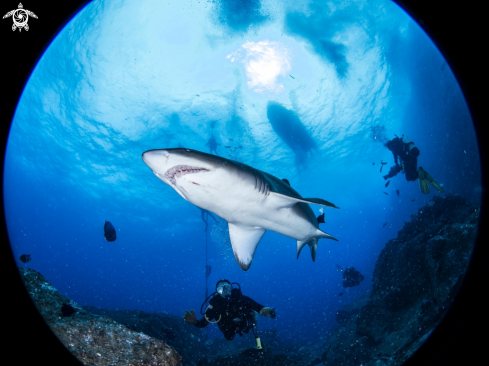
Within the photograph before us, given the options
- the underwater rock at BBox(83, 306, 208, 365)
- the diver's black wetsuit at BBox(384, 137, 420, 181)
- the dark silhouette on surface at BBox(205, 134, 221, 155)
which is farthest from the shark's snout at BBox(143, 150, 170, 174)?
the dark silhouette on surface at BBox(205, 134, 221, 155)

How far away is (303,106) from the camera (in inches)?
781

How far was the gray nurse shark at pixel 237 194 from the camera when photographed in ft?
7.80

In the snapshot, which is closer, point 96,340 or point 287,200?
point 287,200

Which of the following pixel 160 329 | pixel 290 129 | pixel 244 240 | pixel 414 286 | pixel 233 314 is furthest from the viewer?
pixel 290 129

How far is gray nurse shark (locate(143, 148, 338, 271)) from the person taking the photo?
238 cm

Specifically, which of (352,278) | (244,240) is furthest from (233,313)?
(352,278)

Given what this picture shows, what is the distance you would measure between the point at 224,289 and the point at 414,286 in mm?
6730

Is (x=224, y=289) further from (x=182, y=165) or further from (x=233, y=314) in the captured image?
(x=182, y=165)

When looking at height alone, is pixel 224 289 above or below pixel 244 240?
below

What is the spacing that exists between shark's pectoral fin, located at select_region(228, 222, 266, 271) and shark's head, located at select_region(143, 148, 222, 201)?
1671 mm

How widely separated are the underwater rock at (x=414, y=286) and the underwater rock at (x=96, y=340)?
5.01 meters

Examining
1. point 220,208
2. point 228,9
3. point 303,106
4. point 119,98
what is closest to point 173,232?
point 119,98

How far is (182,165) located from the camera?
236 cm

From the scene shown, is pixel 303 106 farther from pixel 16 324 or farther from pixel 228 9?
pixel 16 324
